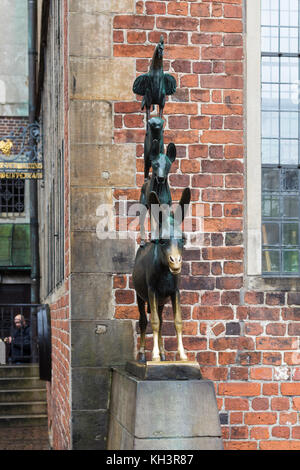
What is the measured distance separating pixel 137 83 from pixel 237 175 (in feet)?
5.06

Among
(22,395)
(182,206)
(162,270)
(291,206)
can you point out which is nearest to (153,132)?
(182,206)

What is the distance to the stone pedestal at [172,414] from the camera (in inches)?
190

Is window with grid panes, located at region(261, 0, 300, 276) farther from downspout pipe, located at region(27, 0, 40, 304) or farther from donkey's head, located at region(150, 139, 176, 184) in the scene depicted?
downspout pipe, located at region(27, 0, 40, 304)

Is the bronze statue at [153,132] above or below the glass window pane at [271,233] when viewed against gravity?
above

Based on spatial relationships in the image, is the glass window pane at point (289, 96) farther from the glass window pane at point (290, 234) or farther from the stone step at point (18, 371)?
the stone step at point (18, 371)

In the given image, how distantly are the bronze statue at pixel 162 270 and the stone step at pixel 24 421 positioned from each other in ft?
24.1

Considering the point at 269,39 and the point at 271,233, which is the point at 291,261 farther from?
the point at 269,39

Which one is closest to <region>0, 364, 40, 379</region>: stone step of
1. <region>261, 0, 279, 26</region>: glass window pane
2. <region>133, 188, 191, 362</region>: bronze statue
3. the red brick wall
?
the red brick wall

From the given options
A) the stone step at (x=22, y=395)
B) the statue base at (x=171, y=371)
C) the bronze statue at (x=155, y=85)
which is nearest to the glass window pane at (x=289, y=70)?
the bronze statue at (x=155, y=85)

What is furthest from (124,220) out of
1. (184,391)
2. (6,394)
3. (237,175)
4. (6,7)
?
(6,7)

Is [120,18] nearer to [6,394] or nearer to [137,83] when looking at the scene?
[137,83]

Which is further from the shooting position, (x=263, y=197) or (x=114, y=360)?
(x=263, y=197)

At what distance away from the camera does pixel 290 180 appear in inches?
279

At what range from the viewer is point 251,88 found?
685 centimetres
